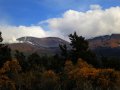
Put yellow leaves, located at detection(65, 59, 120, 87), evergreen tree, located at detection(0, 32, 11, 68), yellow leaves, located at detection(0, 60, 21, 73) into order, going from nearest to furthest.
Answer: yellow leaves, located at detection(65, 59, 120, 87)
yellow leaves, located at detection(0, 60, 21, 73)
evergreen tree, located at detection(0, 32, 11, 68)

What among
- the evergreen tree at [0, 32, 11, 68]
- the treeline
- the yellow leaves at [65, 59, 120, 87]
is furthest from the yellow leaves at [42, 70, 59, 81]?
the evergreen tree at [0, 32, 11, 68]

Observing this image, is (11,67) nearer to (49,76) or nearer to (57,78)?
(49,76)

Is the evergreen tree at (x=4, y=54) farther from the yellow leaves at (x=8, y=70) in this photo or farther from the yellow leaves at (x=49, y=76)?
the yellow leaves at (x=49, y=76)

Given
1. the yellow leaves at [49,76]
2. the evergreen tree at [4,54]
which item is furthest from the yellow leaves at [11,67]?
the yellow leaves at [49,76]

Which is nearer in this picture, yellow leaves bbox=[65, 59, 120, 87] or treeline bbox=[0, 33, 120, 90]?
treeline bbox=[0, 33, 120, 90]

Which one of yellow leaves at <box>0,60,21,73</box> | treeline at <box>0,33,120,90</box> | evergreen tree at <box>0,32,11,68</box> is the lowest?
treeline at <box>0,33,120,90</box>

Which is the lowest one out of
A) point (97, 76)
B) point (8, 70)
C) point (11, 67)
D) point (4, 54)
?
point (97, 76)

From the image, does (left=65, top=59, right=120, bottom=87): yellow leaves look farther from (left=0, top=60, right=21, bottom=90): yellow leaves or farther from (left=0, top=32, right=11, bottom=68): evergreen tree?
(left=0, top=32, right=11, bottom=68): evergreen tree

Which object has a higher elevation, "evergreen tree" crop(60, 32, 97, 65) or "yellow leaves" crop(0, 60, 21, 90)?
"evergreen tree" crop(60, 32, 97, 65)

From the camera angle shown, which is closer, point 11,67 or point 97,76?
point 97,76

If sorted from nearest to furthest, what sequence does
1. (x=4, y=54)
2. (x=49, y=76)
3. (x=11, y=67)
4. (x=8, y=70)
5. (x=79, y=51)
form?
(x=49, y=76) → (x=8, y=70) → (x=11, y=67) → (x=4, y=54) → (x=79, y=51)

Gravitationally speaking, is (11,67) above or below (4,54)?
below

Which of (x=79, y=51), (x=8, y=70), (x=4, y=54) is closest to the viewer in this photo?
(x=8, y=70)

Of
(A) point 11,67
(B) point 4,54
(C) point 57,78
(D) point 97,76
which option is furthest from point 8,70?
(D) point 97,76
